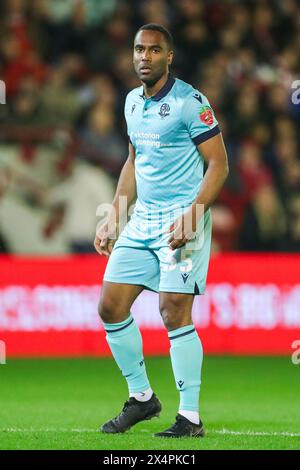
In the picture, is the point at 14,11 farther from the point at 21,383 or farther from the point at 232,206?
the point at 21,383

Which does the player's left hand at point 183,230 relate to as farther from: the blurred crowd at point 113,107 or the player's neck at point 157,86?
the blurred crowd at point 113,107

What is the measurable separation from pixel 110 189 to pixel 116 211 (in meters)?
5.40

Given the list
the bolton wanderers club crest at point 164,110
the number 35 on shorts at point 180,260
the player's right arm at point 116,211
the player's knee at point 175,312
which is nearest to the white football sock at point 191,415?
the player's knee at point 175,312

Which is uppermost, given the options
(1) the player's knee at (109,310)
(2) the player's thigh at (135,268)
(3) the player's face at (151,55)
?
(3) the player's face at (151,55)

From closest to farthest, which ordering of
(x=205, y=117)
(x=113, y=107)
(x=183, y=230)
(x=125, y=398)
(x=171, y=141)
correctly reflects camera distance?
1. (x=183, y=230)
2. (x=205, y=117)
3. (x=171, y=141)
4. (x=125, y=398)
5. (x=113, y=107)

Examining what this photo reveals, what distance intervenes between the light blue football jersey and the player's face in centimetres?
A: 11

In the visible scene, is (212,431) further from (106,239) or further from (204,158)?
(204,158)

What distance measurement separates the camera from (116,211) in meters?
7.11

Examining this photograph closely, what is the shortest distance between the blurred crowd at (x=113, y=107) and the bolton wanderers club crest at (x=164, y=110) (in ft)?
18.6

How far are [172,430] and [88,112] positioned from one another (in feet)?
22.9

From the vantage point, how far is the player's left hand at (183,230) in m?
6.48

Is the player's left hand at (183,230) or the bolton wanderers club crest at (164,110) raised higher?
the bolton wanderers club crest at (164,110)

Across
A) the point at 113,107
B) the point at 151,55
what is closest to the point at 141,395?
the point at 151,55

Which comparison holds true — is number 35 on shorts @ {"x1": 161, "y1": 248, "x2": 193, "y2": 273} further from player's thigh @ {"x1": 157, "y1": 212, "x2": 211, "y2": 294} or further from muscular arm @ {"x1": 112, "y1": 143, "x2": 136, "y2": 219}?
muscular arm @ {"x1": 112, "y1": 143, "x2": 136, "y2": 219}
